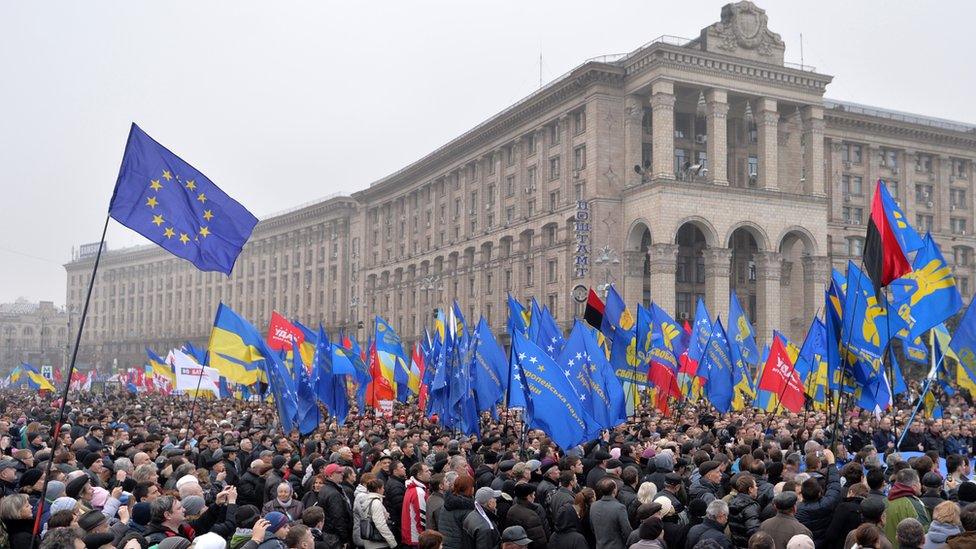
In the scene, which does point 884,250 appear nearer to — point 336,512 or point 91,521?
point 336,512

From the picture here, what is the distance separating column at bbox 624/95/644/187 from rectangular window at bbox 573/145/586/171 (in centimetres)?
265

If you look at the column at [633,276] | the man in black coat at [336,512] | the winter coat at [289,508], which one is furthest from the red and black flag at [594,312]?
the column at [633,276]

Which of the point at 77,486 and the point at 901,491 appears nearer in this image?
the point at 901,491

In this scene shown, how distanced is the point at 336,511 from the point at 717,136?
4952 cm

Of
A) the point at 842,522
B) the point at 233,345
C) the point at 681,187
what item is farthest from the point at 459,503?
the point at 681,187

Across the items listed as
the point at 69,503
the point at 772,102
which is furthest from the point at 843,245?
the point at 69,503

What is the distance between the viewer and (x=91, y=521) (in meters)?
8.03

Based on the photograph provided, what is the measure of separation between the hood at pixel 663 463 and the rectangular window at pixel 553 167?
5134cm

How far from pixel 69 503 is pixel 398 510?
12.7ft

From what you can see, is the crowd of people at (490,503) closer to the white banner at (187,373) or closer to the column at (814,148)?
the white banner at (187,373)

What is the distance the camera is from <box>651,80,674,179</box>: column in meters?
55.4

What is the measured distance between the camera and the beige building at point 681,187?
56438mm

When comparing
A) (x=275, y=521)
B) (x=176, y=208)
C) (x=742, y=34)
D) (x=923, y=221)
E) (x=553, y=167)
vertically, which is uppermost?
(x=742, y=34)

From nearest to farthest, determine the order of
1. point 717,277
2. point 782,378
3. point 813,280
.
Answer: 1. point 782,378
2. point 717,277
3. point 813,280
